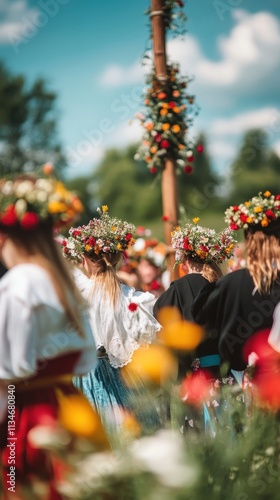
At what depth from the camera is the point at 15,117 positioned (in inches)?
1378

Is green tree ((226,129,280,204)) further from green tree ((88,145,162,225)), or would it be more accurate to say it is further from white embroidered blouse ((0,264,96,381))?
white embroidered blouse ((0,264,96,381))

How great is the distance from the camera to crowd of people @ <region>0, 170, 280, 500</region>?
9.36 feet

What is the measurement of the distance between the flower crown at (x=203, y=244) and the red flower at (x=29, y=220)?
8.85 ft

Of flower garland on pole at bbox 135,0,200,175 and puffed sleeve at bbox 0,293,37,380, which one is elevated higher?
flower garland on pole at bbox 135,0,200,175

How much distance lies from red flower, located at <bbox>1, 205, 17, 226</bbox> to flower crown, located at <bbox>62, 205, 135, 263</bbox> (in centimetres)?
246

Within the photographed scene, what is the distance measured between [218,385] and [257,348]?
3.58 feet

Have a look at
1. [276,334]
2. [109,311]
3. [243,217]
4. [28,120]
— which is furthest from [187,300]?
[28,120]

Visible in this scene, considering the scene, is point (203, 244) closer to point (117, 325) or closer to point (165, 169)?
point (117, 325)

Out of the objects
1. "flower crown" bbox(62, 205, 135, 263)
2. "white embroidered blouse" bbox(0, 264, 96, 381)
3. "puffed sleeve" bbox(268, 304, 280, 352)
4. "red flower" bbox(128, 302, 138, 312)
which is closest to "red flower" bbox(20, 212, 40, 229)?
"white embroidered blouse" bbox(0, 264, 96, 381)

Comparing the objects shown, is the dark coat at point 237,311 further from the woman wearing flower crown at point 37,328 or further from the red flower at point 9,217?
the red flower at point 9,217

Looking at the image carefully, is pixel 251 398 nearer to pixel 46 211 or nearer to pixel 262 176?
pixel 46 211

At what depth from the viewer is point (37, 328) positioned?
2.84 metres

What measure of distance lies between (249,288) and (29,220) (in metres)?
1.67

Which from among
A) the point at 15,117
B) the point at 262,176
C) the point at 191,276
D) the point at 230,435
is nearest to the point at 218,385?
the point at 191,276
